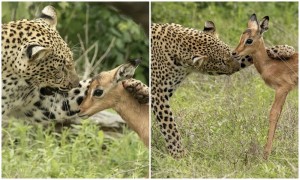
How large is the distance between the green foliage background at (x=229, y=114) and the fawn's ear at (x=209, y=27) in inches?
0.9

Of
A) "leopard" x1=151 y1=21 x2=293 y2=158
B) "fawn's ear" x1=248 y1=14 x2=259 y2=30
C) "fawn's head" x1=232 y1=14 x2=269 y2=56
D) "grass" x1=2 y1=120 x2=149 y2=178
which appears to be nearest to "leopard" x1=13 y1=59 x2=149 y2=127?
"leopard" x1=151 y1=21 x2=293 y2=158

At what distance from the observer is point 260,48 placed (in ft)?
22.7

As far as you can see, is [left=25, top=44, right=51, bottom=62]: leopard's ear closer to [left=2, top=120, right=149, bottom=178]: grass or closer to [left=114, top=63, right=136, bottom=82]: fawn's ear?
[left=114, top=63, right=136, bottom=82]: fawn's ear

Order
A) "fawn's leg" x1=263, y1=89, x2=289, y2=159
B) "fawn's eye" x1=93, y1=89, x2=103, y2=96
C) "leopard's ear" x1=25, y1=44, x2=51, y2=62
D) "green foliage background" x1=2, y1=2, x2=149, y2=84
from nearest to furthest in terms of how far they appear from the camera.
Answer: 1. "leopard's ear" x1=25, y1=44, x2=51, y2=62
2. "fawn's leg" x1=263, y1=89, x2=289, y2=159
3. "fawn's eye" x1=93, y1=89, x2=103, y2=96
4. "green foliage background" x1=2, y1=2, x2=149, y2=84

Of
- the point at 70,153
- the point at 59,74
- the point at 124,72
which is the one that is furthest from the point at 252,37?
the point at 70,153

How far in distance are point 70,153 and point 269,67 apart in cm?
160

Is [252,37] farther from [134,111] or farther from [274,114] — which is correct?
[134,111]

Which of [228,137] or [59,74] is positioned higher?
[59,74]

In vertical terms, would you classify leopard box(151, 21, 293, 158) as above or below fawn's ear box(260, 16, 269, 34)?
below

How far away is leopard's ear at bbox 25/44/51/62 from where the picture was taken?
6.62 metres

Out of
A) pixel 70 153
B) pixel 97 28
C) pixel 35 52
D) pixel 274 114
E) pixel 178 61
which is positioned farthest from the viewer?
pixel 97 28

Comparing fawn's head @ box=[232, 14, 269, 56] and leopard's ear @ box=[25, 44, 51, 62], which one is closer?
leopard's ear @ box=[25, 44, 51, 62]

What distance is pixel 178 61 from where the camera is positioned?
6.97 meters

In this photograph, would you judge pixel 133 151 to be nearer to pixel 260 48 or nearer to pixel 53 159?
pixel 53 159
